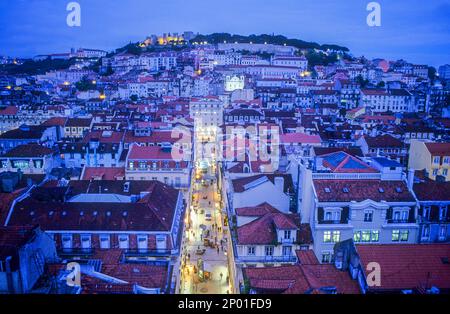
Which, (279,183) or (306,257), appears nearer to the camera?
(306,257)

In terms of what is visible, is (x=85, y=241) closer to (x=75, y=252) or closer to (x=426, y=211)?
(x=75, y=252)

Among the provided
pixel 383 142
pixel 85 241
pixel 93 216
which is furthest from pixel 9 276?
pixel 383 142

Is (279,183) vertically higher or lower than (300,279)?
higher

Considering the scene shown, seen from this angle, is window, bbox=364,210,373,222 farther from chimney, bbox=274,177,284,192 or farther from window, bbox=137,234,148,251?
window, bbox=137,234,148,251

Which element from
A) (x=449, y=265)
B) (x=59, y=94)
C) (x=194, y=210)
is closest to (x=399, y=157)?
(x=194, y=210)

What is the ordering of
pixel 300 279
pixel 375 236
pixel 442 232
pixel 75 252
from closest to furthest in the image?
pixel 300 279 → pixel 75 252 → pixel 375 236 → pixel 442 232

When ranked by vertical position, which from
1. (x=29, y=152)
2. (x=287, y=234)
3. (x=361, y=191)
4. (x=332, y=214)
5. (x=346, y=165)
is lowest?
(x=287, y=234)

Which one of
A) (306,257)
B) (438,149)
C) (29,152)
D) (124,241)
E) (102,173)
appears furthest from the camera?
(29,152)

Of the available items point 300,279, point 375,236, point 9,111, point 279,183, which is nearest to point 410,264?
point 300,279

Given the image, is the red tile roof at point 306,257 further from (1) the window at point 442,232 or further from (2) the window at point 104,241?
(2) the window at point 104,241

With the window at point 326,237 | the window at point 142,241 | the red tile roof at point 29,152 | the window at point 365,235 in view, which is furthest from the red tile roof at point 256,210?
the red tile roof at point 29,152
